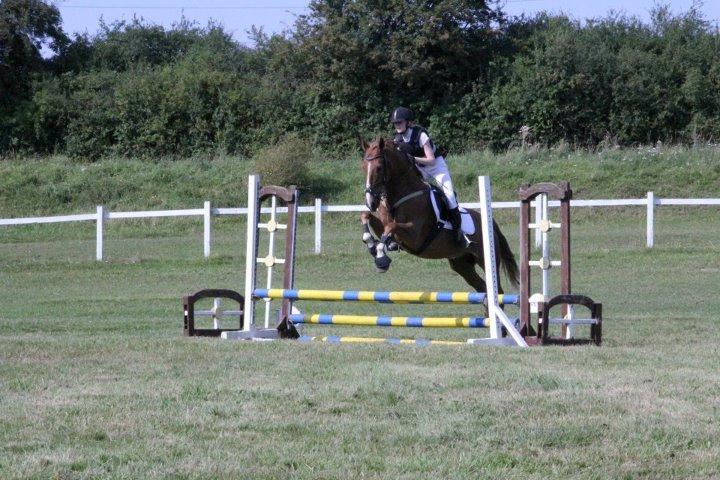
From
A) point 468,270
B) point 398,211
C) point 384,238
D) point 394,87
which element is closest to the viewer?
point 384,238

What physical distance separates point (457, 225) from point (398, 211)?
90cm

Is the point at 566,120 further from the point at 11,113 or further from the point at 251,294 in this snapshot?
the point at 251,294

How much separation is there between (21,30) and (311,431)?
1495 inches

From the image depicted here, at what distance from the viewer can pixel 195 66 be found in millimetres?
41719

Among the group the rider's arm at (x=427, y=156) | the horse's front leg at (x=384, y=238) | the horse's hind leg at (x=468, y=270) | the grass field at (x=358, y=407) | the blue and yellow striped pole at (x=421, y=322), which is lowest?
the grass field at (x=358, y=407)

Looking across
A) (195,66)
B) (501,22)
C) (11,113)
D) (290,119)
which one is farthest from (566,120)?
(11,113)

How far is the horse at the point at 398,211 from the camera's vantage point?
35.7 ft

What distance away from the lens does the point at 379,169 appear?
35.6ft

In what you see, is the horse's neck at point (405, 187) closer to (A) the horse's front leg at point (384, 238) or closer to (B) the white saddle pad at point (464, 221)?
(A) the horse's front leg at point (384, 238)

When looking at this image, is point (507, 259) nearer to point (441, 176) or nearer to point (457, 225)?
point (457, 225)

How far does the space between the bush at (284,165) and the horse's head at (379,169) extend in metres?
20.1

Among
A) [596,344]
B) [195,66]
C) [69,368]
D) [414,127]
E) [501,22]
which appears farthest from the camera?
[195,66]

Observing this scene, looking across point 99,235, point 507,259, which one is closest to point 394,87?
point 99,235

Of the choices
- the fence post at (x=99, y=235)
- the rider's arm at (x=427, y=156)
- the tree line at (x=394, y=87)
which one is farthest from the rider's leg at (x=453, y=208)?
the tree line at (x=394, y=87)
